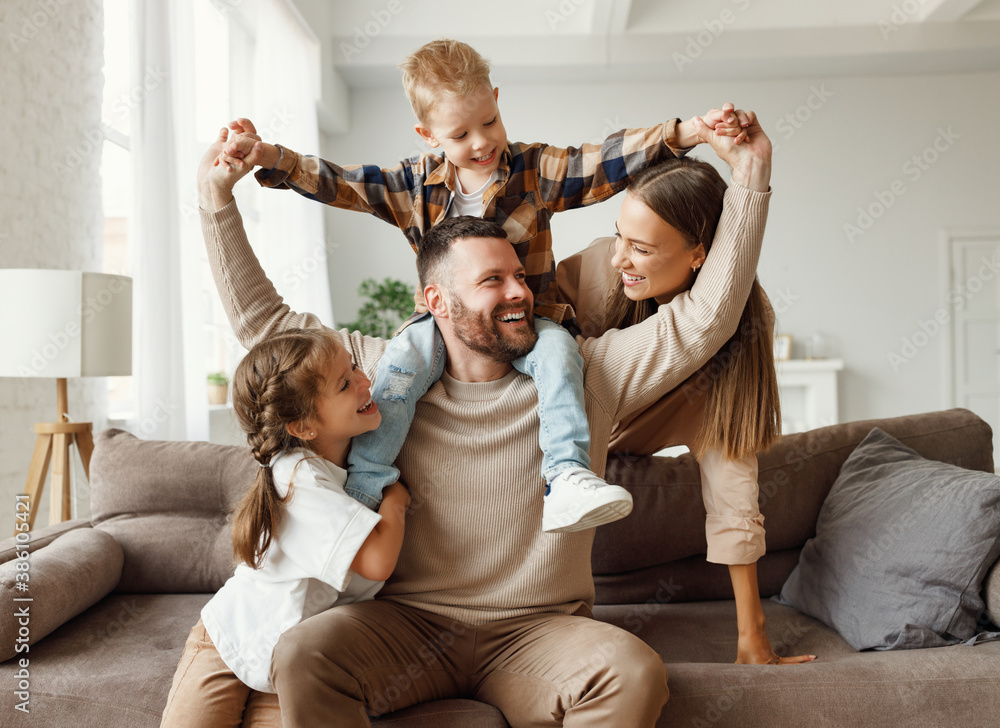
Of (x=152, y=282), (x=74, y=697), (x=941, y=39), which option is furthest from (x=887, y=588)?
(x=941, y=39)

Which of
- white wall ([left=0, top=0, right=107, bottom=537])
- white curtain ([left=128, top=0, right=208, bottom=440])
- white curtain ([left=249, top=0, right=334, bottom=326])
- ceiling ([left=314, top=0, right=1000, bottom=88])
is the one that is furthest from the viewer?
ceiling ([left=314, top=0, right=1000, bottom=88])

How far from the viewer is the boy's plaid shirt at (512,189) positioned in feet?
6.18

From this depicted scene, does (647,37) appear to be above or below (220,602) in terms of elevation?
above

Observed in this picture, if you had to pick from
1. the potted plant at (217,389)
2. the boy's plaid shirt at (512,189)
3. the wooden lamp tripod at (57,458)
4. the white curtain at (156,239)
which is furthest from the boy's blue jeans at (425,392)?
the potted plant at (217,389)

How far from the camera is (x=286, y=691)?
1282 mm

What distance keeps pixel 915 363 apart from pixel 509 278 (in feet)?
21.2

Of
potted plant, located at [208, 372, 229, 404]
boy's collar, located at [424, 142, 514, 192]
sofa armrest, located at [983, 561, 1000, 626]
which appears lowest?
sofa armrest, located at [983, 561, 1000, 626]

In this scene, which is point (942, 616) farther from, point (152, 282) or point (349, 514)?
point (152, 282)

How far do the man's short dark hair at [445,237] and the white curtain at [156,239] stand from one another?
93.4 inches

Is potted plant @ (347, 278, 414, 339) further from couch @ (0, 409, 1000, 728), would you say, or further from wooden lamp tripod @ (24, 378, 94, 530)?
couch @ (0, 409, 1000, 728)

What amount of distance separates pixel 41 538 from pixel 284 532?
102cm

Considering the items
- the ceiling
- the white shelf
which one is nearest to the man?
the ceiling
